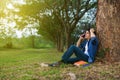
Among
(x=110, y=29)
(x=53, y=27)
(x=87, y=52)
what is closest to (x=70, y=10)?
(x=53, y=27)

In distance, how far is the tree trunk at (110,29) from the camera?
9953 mm

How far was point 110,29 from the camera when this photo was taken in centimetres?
1002

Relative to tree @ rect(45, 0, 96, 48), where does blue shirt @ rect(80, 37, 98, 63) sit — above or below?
below

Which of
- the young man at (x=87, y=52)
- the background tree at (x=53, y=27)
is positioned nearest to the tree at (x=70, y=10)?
the background tree at (x=53, y=27)

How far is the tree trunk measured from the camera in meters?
9.95

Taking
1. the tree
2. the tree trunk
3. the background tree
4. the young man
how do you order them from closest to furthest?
the tree trunk
the young man
the tree
the background tree

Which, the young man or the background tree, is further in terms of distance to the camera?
the background tree

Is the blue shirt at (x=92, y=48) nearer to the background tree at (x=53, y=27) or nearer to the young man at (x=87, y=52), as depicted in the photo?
the young man at (x=87, y=52)

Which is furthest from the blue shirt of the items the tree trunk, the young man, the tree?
the tree

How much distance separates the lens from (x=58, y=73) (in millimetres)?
8805

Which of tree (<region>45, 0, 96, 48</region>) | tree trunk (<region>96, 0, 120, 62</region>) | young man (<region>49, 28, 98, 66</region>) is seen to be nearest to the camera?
tree trunk (<region>96, 0, 120, 62</region>)

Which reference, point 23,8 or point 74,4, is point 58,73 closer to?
point 74,4

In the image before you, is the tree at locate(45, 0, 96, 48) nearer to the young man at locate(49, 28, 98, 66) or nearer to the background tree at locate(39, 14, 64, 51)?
the background tree at locate(39, 14, 64, 51)

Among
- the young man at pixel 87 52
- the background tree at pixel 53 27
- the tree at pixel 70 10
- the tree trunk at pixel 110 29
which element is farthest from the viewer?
the background tree at pixel 53 27
